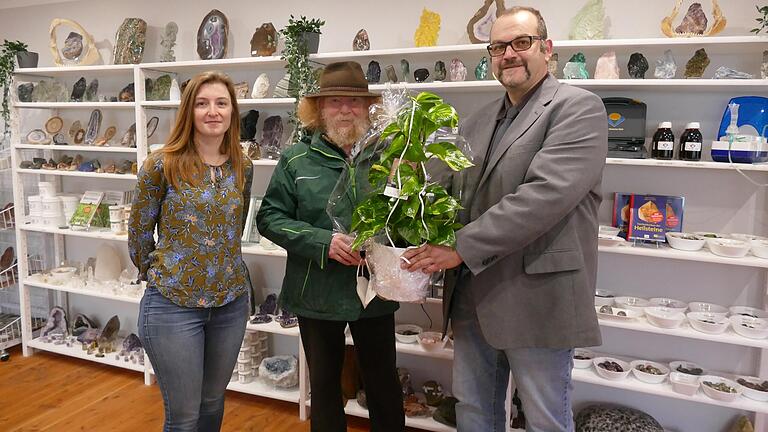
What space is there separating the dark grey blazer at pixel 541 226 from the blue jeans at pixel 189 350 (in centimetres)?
89

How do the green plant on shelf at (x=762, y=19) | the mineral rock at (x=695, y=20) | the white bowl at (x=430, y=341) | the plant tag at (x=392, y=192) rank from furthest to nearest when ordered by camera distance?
the white bowl at (x=430, y=341) → the mineral rock at (x=695, y=20) → the green plant on shelf at (x=762, y=19) → the plant tag at (x=392, y=192)

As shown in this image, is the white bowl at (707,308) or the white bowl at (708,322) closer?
the white bowl at (708,322)

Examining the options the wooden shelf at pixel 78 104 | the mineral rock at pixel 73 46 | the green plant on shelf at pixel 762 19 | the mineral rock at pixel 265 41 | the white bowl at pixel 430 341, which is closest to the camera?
the green plant on shelf at pixel 762 19

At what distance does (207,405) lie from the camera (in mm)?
2021

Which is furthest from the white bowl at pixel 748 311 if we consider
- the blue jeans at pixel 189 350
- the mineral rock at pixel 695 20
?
the blue jeans at pixel 189 350

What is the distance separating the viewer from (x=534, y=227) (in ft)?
5.05

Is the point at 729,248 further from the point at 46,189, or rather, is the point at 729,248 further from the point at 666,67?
the point at 46,189

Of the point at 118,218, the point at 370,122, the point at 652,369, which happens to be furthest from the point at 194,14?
the point at 652,369

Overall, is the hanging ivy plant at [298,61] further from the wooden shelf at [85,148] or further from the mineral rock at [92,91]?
the mineral rock at [92,91]

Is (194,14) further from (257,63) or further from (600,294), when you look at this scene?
(600,294)

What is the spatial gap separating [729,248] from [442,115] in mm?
1526

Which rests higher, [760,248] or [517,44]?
[517,44]

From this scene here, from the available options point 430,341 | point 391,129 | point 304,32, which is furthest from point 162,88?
point 391,129

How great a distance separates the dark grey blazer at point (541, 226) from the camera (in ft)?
5.05
